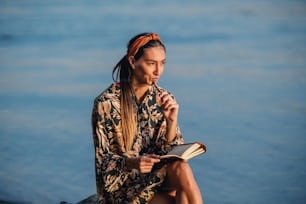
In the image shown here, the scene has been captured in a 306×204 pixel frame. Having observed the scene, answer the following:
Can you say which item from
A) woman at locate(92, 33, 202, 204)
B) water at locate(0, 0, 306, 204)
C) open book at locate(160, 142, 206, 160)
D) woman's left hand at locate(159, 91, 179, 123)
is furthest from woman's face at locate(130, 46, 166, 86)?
water at locate(0, 0, 306, 204)

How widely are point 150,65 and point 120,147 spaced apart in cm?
43

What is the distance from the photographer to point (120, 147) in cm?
445

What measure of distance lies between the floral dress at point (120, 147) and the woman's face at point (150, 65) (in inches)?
5.5

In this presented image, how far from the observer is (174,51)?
12.1 m

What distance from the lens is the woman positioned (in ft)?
14.2

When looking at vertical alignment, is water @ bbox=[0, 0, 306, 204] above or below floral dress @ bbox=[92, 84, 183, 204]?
above

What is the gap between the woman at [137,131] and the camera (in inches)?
171

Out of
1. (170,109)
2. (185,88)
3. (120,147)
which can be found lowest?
(120,147)

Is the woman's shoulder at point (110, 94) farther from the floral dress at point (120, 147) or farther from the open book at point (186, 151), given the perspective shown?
the open book at point (186, 151)

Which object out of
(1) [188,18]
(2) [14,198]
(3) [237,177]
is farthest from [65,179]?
(1) [188,18]

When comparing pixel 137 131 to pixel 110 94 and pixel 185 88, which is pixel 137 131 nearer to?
pixel 110 94

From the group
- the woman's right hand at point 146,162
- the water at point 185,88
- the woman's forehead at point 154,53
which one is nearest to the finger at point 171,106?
the woman's forehead at point 154,53

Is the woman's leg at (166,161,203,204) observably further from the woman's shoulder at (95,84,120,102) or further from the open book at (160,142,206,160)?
the woman's shoulder at (95,84,120,102)

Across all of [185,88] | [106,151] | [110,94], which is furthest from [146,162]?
[185,88]
